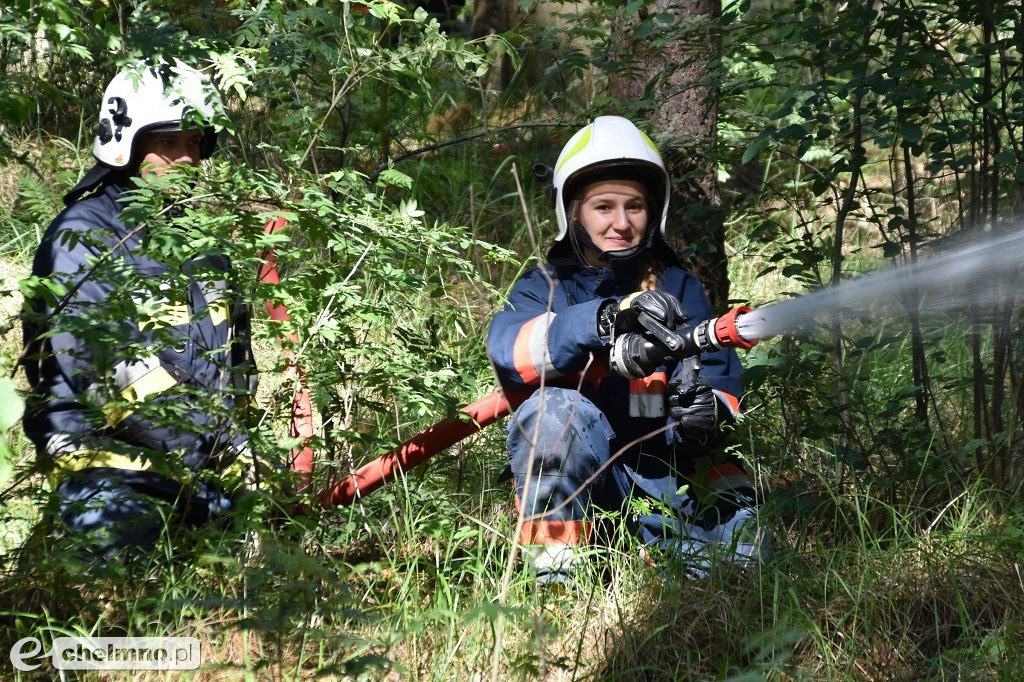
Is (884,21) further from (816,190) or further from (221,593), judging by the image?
(221,593)

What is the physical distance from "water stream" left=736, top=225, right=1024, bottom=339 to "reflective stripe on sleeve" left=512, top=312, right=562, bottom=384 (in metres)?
0.74

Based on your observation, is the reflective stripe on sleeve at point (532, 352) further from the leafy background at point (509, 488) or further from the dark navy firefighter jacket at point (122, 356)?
the dark navy firefighter jacket at point (122, 356)

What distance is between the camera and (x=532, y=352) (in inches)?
121

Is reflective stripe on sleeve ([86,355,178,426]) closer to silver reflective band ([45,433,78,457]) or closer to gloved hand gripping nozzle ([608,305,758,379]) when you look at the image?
silver reflective band ([45,433,78,457])

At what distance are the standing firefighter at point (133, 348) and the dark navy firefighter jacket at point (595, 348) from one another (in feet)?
2.85

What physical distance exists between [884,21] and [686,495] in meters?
1.70

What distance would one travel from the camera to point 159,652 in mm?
2582

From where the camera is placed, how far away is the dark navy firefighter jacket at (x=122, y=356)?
8.57 ft

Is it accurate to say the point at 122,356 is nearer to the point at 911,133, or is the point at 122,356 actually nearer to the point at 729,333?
the point at 729,333

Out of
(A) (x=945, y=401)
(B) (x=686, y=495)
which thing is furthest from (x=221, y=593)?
(A) (x=945, y=401)

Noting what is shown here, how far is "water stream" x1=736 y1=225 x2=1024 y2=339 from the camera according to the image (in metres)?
3.08

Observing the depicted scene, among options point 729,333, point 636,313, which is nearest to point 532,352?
point 636,313

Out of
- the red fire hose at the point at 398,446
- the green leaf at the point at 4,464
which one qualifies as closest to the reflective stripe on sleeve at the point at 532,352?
the red fire hose at the point at 398,446

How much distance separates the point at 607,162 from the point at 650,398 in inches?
32.8
